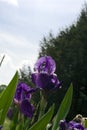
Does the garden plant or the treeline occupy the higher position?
the treeline

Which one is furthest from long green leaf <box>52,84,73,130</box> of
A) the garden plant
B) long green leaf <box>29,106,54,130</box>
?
long green leaf <box>29,106,54,130</box>

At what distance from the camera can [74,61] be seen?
2266 cm

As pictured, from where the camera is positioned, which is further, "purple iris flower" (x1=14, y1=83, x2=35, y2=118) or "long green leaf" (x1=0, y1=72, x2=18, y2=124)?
"long green leaf" (x1=0, y1=72, x2=18, y2=124)

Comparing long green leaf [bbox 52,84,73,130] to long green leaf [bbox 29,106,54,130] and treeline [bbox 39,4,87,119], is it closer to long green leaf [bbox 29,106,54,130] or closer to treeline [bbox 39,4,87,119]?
long green leaf [bbox 29,106,54,130]

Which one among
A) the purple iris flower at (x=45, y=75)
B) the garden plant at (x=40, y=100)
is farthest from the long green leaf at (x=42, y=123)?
the purple iris flower at (x=45, y=75)

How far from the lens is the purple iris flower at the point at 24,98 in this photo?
1.74 m

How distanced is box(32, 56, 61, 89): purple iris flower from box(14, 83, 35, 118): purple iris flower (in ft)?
0.14

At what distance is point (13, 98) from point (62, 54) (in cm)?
2224

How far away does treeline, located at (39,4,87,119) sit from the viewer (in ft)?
73.2

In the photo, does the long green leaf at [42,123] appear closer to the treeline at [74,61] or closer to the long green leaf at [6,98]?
the long green leaf at [6,98]

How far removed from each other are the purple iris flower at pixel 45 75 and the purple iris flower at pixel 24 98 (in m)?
0.04

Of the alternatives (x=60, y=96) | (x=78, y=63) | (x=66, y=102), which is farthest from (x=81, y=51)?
(x=66, y=102)

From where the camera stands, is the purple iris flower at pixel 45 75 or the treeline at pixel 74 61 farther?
the treeline at pixel 74 61

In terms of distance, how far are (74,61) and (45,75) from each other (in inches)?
826
